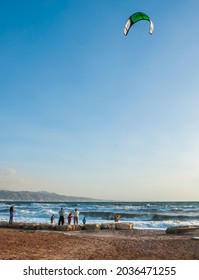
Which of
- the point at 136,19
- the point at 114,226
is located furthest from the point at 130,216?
the point at 136,19

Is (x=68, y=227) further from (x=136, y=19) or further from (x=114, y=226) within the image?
(x=136, y=19)

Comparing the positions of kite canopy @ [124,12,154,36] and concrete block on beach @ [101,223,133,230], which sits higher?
kite canopy @ [124,12,154,36]

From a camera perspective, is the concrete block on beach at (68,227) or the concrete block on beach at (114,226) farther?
the concrete block on beach at (114,226)

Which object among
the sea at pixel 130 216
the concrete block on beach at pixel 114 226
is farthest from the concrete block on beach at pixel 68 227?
the sea at pixel 130 216

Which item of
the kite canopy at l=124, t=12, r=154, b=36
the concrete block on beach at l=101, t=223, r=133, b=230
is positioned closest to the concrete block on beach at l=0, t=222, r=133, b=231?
the concrete block on beach at l=101, t=223, r=133, b=230

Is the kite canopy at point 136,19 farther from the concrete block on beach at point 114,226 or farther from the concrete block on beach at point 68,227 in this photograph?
the concrete block on beach at point 114,226

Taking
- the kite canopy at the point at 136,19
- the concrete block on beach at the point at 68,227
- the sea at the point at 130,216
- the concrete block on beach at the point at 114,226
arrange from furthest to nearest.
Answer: the sea at the point at 130,216
the concrete block on beach at the point at 114,226
the concrete block on beach at the point at 68,227
the kite canopy at the point at 136,19

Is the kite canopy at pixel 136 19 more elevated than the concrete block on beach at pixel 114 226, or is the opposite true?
the kite canopy at pixel 136 19

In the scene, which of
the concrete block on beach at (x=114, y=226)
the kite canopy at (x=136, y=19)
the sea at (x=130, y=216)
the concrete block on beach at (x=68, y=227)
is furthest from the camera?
the sea at (x=130, y=216)

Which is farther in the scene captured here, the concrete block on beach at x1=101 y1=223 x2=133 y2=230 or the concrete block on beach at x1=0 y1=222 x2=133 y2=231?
the concrete block on beach at x1=101 y1=223 x2=133 y2=230

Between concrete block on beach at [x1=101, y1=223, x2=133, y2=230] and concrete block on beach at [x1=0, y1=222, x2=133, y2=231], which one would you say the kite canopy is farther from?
concrete block on beach at [x1=101, y1=223, x2=133, y2=230]

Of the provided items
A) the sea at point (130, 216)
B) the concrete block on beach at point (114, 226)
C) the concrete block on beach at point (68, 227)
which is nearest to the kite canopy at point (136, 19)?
the concrete block on beach at point (68, 227)

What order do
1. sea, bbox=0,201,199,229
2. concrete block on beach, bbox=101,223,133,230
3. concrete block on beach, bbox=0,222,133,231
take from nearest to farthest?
1. concrete block on beach, bbox=0,222,133,231
2. concrete block on beach, bbox=101,223,133,230
3. sea, bbox=0,201,199,229
